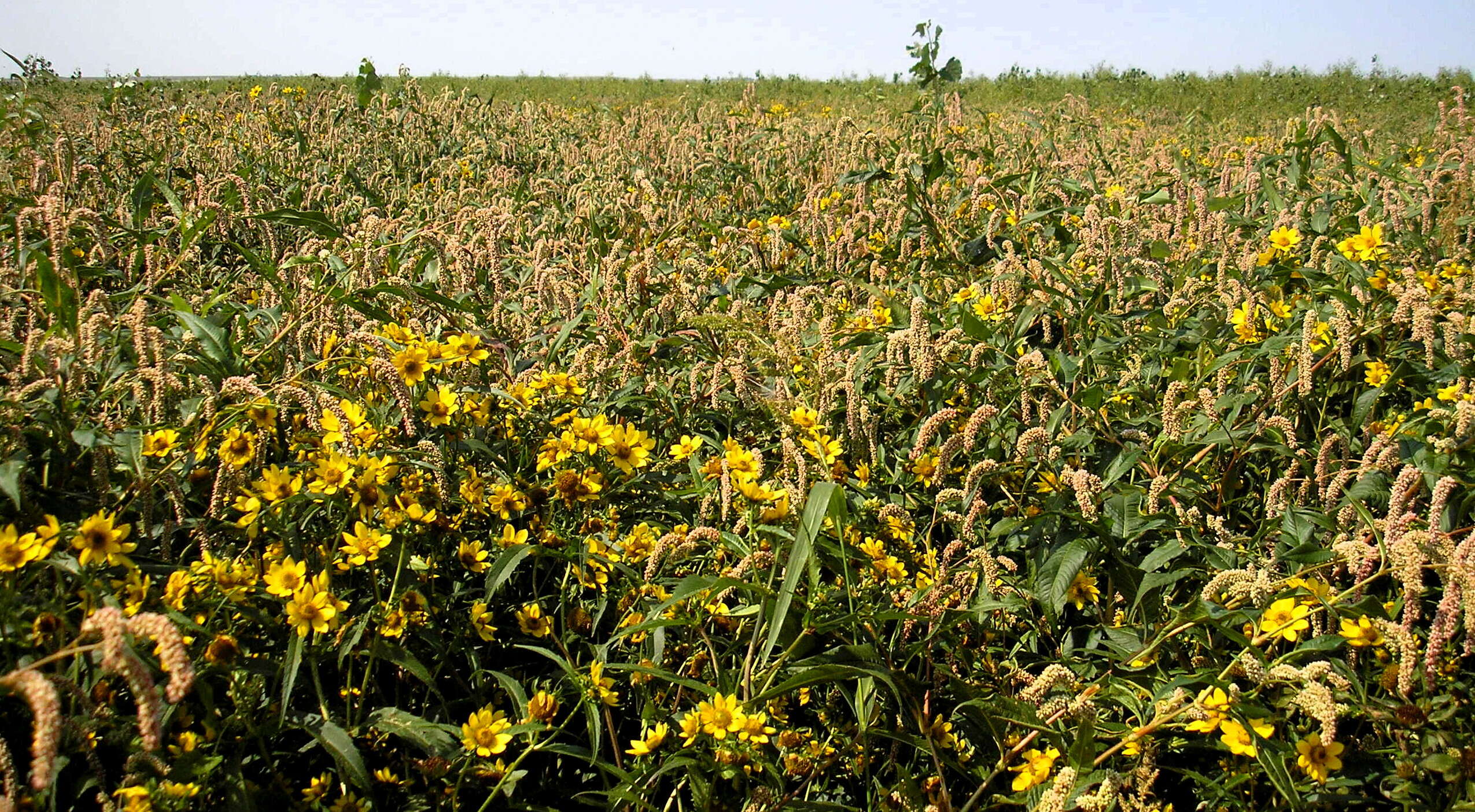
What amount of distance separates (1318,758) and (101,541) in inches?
67.5

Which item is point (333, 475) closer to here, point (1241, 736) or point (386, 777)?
point (386, 777)

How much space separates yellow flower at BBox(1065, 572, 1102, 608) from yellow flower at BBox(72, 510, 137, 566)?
1516 mm

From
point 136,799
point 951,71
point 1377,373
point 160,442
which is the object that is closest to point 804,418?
point 160,442

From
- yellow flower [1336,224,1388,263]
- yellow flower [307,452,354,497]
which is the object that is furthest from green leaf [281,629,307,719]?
yellow flower [1336,224,1388,263]

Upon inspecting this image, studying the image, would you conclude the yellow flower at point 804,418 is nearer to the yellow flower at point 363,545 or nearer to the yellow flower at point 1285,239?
the yellow flower at point 363,545

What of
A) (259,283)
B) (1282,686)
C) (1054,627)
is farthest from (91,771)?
(259,283)

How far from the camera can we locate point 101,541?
49.5 inches

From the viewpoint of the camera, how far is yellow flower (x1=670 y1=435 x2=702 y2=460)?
5.94 feet

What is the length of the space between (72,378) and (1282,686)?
6.49 ft

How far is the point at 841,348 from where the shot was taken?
2363mm

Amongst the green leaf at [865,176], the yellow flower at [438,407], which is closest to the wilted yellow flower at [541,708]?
the yellow flower at [438,407]

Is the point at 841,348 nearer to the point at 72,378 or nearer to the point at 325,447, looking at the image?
the point at 325,447

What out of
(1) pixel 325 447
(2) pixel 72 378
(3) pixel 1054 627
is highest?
(2) pixel 72 378

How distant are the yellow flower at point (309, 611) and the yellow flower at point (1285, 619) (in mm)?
1359
